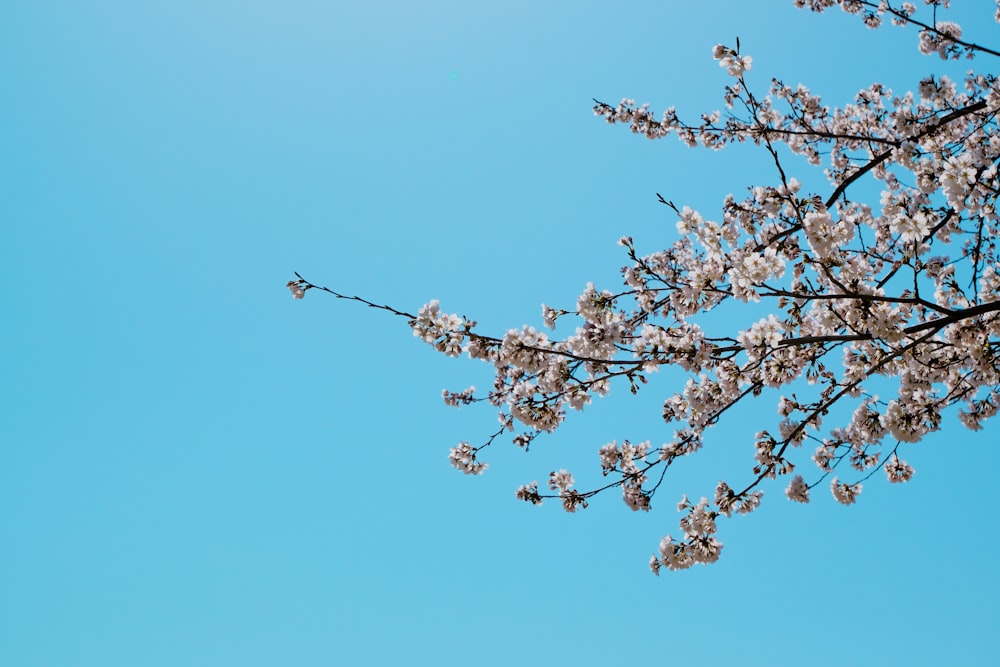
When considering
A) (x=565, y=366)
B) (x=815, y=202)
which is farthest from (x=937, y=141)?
(x=565, y=366)

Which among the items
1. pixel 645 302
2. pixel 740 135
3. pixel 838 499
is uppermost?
pixel 740 135

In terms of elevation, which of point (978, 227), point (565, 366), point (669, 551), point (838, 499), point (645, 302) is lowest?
point (669, 551)

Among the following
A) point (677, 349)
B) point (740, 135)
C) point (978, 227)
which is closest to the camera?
point (677, 349)

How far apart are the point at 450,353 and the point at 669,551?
3273 mm

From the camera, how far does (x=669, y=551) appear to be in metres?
6.64

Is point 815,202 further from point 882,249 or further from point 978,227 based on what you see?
point 978,227

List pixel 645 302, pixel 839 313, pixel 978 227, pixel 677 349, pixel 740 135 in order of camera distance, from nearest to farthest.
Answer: pixel 839 313 < pixel 677 349 < pixel 645 302 < pixel 978 227 < pixel 740 135

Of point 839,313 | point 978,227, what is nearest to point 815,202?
point 839,313

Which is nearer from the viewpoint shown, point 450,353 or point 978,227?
point 450,353

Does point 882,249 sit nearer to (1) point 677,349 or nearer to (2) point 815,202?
(2) point 815,202

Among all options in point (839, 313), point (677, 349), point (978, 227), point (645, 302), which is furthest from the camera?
point (978, 227)

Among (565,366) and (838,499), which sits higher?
(565,366)

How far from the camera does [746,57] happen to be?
6.84 m

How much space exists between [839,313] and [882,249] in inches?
144
